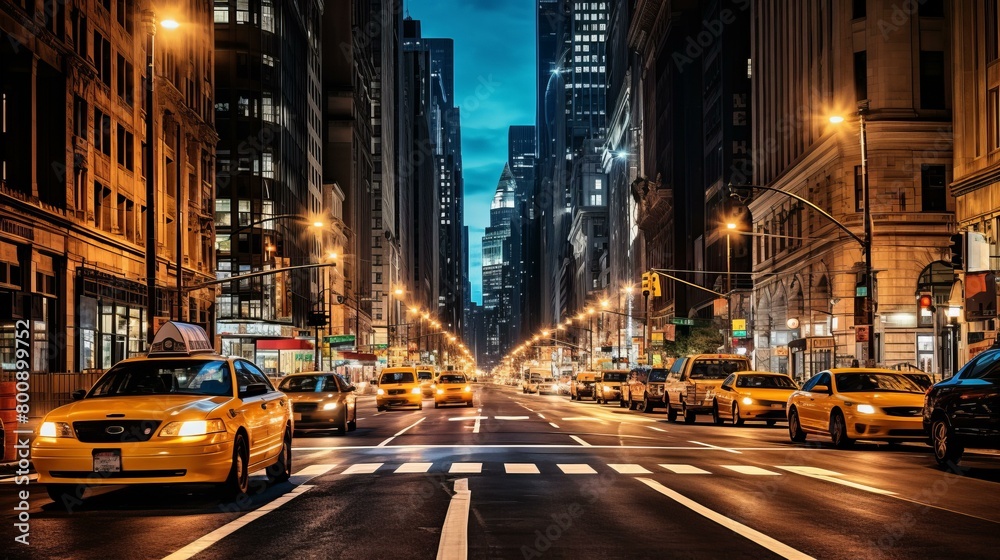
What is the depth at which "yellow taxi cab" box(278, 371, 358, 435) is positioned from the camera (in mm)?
28234

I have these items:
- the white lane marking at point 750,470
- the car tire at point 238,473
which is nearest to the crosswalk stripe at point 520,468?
the white lane marking at point 750,470

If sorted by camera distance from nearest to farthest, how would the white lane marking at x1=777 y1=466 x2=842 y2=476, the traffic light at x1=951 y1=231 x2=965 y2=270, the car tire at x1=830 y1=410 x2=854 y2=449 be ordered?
the white lane marking at x1=777 y1=466 x2=842 y2=476 → the car tire at x1=830 y1=410 x2=854 y2=449 → the traffic light at x1=951 y1=231 x2=965 y2=270

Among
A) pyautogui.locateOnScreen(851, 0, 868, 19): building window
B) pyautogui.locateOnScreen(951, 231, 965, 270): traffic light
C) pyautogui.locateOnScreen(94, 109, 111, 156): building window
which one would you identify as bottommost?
pyautogui.locateOnScreen(951, 231, 965, 270): traffic light

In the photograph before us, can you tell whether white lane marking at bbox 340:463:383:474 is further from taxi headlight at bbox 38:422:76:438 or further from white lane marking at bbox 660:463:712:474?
taxi headlight at bbox 38:422:76:438

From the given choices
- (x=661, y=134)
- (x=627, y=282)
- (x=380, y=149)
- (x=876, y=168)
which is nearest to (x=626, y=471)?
(x=876, y=168)

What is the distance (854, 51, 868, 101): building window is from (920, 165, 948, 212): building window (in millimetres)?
4722

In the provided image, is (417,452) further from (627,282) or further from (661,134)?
(627,282)

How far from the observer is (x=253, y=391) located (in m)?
14.0

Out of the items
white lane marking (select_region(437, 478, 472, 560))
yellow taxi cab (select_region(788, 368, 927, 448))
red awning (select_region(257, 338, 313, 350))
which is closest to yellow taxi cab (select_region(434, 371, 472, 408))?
yellow taxi cab (select_region(788, 368, 927, 448))

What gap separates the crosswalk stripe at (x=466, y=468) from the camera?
16547 mm

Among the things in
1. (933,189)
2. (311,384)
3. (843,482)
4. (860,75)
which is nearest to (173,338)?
(311,384)

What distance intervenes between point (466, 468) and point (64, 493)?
20.2 ft

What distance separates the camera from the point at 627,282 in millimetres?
153000

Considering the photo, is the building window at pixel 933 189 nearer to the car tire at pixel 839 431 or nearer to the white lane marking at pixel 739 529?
the car tire at pixel 839 431
